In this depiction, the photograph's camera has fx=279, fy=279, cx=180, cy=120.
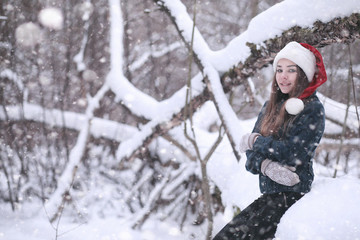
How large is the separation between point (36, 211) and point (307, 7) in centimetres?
442

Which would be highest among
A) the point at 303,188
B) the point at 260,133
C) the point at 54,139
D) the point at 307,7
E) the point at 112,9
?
the point at 112,9

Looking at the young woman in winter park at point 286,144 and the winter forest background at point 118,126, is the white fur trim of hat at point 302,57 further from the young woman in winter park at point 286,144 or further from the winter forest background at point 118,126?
the winter forest background at point 118,126

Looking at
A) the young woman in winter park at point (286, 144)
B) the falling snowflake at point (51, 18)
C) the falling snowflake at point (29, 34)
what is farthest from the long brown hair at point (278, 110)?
the falling snowflake at point (51, 18)

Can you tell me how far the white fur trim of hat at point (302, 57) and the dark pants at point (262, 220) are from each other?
828mm

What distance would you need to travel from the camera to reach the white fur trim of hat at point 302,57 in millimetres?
1881

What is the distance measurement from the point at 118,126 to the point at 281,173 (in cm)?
389

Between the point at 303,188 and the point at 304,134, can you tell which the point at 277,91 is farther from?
the point at 303,188

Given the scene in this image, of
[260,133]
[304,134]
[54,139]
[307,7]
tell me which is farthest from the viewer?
[54,139]

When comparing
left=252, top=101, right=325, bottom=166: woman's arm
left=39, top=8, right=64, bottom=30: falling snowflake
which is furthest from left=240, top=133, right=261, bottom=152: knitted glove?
left=39, top=8, right=64, bottom=30: falling snowflake

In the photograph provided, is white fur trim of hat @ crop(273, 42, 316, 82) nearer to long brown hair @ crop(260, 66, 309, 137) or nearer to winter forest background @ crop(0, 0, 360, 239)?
long brown hair @ crop(260, 66, 309, 137)

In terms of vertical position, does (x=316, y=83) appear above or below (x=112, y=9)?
below

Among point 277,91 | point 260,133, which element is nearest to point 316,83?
point 277,91

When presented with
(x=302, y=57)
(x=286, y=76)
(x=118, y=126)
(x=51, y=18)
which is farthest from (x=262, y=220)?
(x=51, y=18)

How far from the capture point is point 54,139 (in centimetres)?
520
